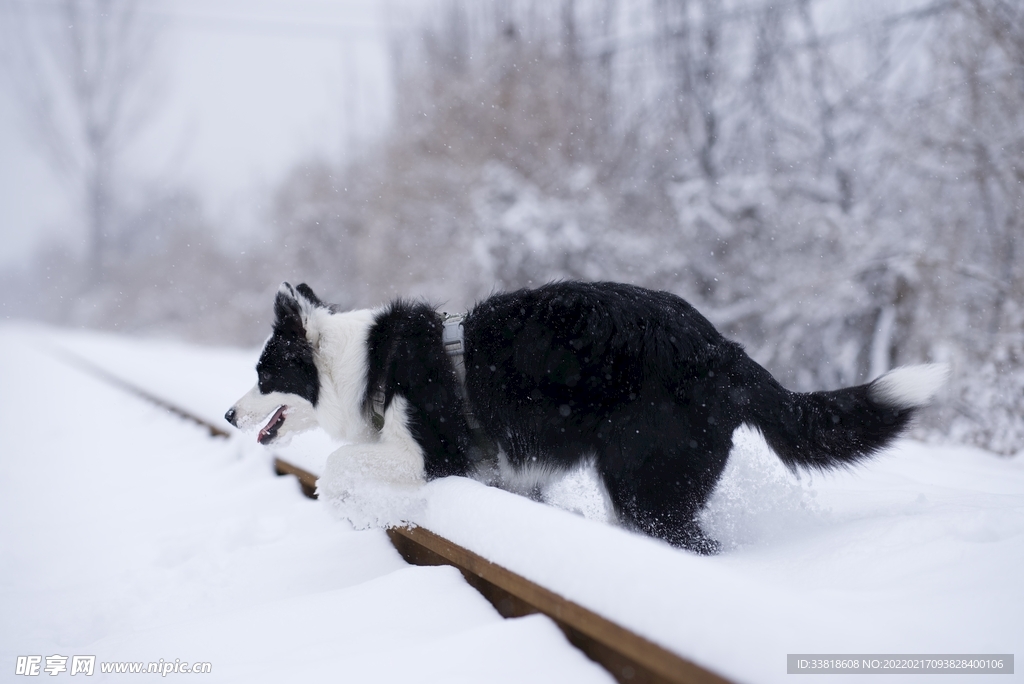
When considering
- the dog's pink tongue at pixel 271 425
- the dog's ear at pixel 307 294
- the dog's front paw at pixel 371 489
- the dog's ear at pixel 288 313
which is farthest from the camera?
the dog's pink tongue at pixel 271 425

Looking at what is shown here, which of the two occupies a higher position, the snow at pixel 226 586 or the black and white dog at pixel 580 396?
the black and white dog at pixel 580 396

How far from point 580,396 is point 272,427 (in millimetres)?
1997

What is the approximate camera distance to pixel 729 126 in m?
13.8

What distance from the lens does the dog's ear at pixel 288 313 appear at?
342cm

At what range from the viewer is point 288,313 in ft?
11.3

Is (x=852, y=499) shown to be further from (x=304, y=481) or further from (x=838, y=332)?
(x=838, y=332)

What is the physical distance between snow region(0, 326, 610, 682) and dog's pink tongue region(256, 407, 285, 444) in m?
0.51

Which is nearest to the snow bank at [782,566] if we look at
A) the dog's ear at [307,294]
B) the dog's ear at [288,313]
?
the dog's ear at [288,313]

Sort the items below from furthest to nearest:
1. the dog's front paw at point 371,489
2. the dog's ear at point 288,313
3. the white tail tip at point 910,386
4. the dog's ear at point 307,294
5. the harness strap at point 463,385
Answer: the dog's ear at point 307,294 < the dog's ear at point 288,313 < the harness strap at point 463,385 < the dog's front paw at point 371,489 < the white tail tip at point 910,386

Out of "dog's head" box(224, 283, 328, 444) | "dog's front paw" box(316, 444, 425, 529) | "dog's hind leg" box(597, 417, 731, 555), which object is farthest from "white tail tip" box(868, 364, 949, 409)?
"dog's head" box(224, 283, 328, 444)

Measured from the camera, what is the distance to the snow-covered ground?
4.99 ft

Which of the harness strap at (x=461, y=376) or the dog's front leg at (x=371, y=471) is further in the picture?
the harness strap at (x=461, y=376)

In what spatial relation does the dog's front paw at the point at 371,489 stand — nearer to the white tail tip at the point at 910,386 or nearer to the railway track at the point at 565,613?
the railway track at the point at 565,613

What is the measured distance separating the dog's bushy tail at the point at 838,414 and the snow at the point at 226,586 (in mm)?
1361
